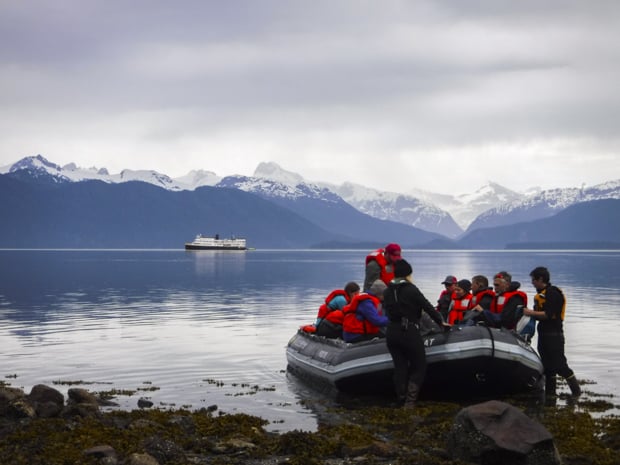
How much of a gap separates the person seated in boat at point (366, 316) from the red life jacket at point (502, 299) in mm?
2601

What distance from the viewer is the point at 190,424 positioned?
14.6m

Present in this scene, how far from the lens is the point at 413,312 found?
613 inches

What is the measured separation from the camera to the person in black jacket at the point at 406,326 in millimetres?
15516

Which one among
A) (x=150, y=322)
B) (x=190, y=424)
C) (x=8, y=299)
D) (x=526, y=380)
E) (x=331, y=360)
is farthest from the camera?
(x=8, y=299)

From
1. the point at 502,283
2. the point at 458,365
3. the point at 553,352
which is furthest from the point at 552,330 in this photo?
the point at 458,365

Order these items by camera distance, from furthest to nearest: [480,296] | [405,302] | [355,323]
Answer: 1. [480,296]
2. [355,323]
3. [405,302]

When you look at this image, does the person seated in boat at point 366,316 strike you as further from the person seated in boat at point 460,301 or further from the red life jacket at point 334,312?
the person seated in boat at point 460,301

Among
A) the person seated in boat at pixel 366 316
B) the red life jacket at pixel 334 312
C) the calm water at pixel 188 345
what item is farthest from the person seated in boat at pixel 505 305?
the calm water at pixel 188 345

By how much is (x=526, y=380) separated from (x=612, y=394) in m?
2.85

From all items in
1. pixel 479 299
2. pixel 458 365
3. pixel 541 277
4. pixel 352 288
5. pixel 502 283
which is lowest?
pixel 458 365

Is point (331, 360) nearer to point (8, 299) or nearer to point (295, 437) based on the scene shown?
point (295, 437)

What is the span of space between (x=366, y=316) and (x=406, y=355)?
1922 millimetres

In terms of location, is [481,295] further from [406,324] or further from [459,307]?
[406,324]

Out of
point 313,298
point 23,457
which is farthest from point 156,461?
point 313,298
